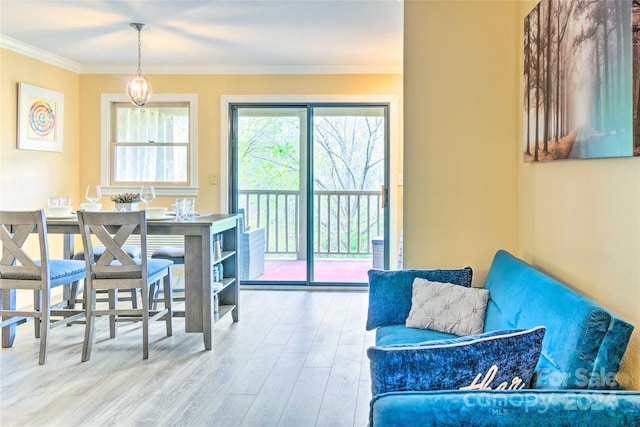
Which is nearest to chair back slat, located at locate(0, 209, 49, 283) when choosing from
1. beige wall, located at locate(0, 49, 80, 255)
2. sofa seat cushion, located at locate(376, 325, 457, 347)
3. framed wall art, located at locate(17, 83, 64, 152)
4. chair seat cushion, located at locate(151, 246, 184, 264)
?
chair seat cushion, located at locate(151, 246, 184, 264)

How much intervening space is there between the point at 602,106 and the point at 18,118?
4.77 meters

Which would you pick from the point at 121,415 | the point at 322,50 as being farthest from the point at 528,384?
Result: the point at 322,50

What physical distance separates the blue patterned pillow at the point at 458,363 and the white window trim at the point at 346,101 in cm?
397

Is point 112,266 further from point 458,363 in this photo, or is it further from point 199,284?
point 458,363

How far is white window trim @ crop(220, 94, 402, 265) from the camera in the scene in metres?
5.39

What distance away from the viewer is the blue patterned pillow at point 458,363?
133 cm

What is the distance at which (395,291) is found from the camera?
2746 millimetres

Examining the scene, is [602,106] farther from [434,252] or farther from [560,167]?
[434,252]

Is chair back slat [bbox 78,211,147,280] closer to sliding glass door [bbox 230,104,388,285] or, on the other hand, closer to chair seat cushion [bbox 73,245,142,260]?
chair seat cushion [bbox 73,245,142,260]

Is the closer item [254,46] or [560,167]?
[560,167]

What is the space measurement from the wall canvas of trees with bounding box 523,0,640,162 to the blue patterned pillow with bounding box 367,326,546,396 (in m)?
0.74

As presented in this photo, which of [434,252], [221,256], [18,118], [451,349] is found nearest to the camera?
[451,349]

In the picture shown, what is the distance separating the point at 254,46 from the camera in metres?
4.70

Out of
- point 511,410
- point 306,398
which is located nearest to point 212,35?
point 306,398
